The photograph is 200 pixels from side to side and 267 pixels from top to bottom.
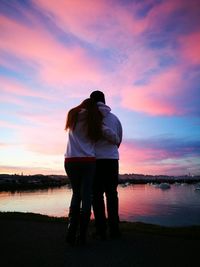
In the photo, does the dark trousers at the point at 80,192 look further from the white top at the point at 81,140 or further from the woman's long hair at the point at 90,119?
the woman's long hair at the point at 90,119

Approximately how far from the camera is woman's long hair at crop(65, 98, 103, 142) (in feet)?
15.0

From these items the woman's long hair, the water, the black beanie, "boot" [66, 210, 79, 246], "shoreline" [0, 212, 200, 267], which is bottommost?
the water

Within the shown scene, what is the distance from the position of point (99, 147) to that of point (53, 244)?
1.61 m

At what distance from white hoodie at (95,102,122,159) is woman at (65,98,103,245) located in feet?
0.48

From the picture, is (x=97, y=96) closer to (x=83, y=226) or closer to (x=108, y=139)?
(x=108, y=139)

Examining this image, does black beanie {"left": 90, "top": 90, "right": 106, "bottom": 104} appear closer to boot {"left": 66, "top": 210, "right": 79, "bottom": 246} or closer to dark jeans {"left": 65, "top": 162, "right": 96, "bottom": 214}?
dark jeans {"left": 65, "top": 162, "right": 96, "bottom": 214}

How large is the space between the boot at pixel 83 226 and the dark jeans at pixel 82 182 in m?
0.06

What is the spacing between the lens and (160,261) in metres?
3.29

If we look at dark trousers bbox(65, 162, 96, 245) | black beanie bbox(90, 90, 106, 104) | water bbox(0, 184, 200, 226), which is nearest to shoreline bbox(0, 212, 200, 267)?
dark trousers bbox(65, 162, 96, 245)

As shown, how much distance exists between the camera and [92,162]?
443cm

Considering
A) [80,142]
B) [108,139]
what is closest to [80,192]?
[80,142]

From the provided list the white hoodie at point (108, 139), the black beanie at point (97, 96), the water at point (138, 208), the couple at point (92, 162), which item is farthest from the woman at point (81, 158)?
the water at point (138, 208)

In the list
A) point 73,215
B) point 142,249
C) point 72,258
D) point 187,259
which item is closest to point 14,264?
point 72,258

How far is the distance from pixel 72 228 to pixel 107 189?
36.4 inches
